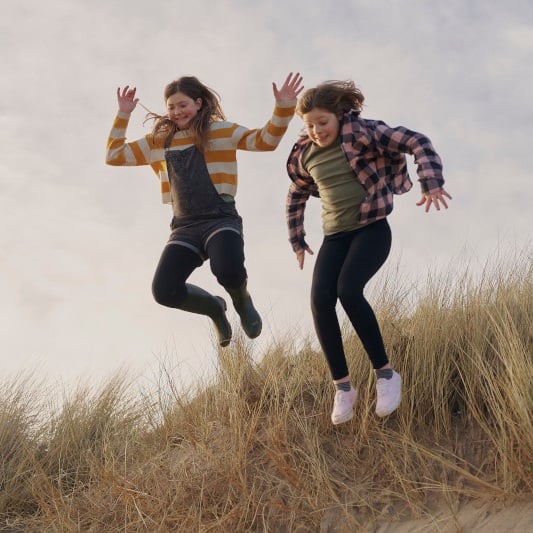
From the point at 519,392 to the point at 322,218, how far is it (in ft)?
5.23

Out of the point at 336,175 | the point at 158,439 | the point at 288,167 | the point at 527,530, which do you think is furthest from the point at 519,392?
the point at 158,439

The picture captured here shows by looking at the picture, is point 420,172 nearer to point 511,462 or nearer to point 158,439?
point 511,462

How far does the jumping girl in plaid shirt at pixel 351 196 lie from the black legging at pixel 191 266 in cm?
67

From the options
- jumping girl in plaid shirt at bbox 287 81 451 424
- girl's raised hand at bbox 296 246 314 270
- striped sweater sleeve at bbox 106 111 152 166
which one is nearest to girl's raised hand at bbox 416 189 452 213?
jumping girl in plaid shirt at bbox 287 81 451 424

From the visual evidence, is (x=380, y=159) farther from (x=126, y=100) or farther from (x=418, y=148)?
(x=126, y=100)

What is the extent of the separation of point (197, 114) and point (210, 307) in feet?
4.91

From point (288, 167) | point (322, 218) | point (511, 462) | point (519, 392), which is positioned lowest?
point (511, 462)

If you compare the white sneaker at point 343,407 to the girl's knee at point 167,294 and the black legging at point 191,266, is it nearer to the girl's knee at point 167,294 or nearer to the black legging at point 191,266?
the black legging at point 191,266

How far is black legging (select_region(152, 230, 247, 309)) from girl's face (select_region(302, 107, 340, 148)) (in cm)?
94

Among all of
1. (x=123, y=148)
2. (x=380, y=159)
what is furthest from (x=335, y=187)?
(x=123, y=148)

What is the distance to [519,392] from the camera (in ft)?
13.1

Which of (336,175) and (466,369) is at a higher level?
(336,175)

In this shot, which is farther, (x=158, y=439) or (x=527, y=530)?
(x=158, y=439)

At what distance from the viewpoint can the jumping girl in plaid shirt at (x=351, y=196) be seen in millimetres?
4016
